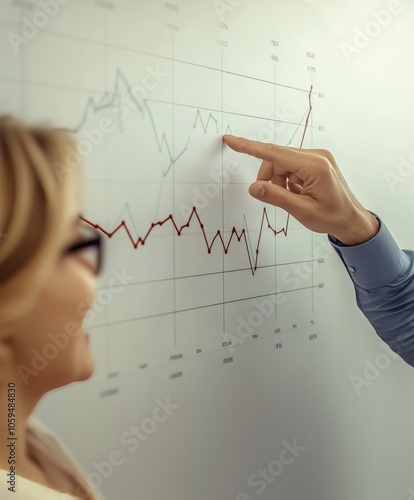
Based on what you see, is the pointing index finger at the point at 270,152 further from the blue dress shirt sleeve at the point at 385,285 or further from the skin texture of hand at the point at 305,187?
the blue dress shirt sleeve at the point at 385,285

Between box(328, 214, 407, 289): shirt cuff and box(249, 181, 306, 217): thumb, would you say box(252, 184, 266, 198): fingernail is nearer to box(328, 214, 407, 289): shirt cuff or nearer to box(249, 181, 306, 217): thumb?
box(249, 181, 306, 217): thumb

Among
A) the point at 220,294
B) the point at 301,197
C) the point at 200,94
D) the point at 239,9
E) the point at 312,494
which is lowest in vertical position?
the point at 312,494

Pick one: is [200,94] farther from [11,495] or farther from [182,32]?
[11,495]

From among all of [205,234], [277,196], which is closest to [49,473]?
[205,234]

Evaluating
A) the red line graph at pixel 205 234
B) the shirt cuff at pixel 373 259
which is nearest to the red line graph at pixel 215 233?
the red line graph at pixel 205 234

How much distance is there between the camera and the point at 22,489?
0.50m

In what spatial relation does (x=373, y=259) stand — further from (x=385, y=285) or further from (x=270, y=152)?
(x=270, y=152)

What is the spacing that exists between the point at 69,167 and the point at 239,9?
0.35m

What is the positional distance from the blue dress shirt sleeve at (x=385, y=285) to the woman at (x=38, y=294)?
1.50ft

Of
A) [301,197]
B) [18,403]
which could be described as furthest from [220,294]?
[18,403]

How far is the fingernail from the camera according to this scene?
0.70 meters

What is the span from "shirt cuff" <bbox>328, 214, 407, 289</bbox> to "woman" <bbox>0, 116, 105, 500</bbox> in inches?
17.3

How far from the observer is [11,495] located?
1.62 ft

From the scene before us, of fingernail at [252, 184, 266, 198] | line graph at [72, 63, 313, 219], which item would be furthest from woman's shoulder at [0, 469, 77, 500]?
fingernail at [252, 184, 266, 198]
